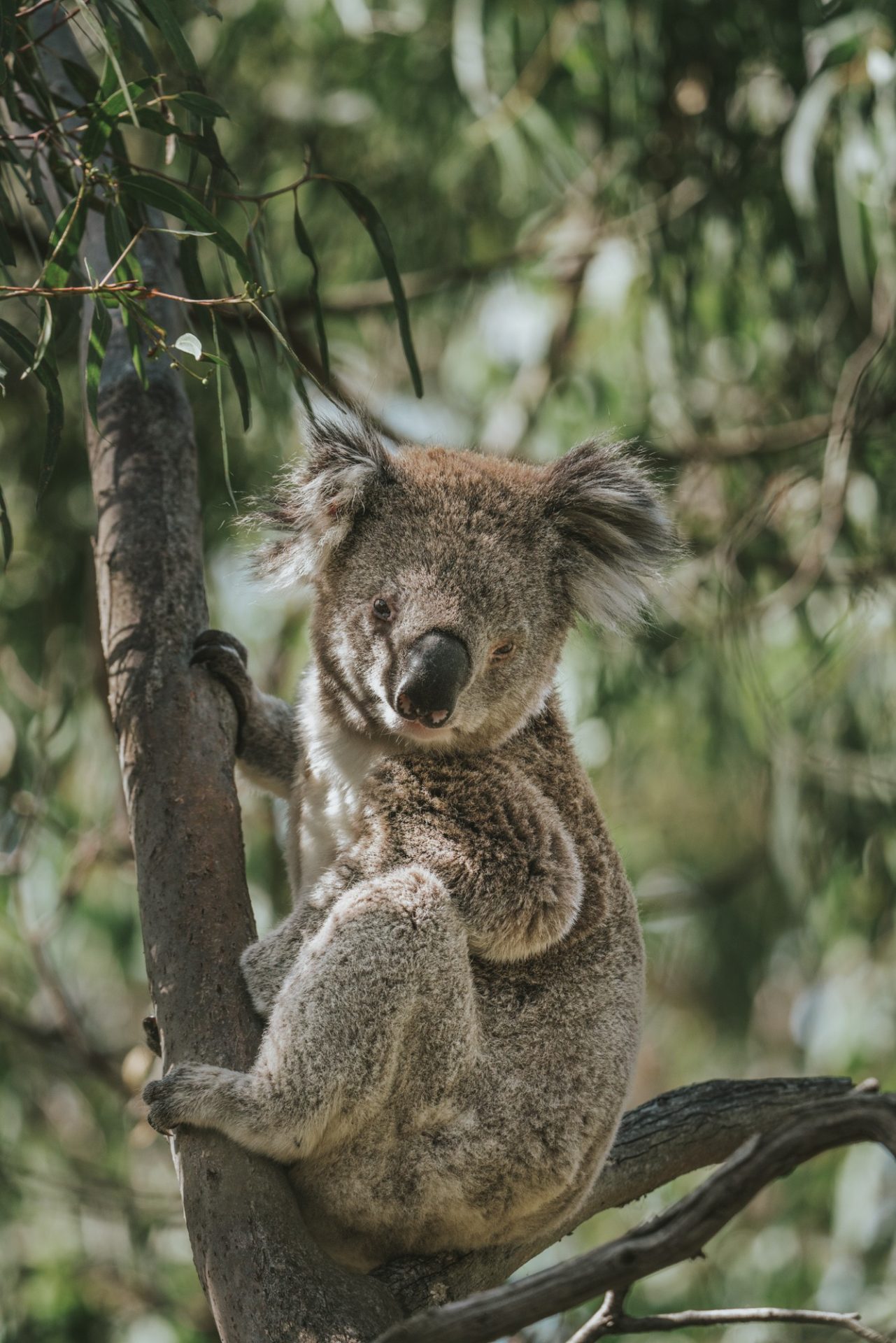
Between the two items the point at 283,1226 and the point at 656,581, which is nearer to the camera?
the point at 283,1226

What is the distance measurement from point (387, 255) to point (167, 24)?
692 millimetres

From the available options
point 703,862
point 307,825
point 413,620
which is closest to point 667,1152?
point 307,825

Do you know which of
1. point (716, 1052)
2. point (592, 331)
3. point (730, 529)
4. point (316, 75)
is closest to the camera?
point (730, 529)

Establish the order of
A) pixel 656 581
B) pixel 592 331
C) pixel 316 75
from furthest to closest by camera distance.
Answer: pixel 592 331 → pixel 316 75 → pixel 656 581

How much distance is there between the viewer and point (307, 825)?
288 cm

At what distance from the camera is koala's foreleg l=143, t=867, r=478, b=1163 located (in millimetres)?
2211

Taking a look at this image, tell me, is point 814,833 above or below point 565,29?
below

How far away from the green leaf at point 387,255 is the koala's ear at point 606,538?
17.0 inches

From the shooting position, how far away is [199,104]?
2.45 m

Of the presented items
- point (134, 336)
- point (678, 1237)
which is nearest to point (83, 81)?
point (134, 336)

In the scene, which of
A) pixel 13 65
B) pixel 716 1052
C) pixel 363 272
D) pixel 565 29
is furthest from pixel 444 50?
pixel 716 1052

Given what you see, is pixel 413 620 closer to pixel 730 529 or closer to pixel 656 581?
pixel 656 581

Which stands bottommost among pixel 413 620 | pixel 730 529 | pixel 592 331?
pixel 413 620

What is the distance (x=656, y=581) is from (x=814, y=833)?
9.32 ft
